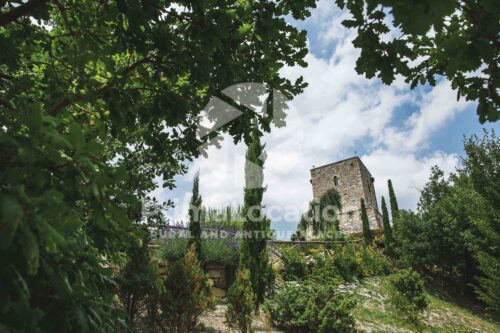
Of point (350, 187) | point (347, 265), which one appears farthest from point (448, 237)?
point (350, 187)

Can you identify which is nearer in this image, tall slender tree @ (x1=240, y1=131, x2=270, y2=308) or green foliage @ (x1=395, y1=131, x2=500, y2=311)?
tall slender tree @ (x1=240, y1=131, x2=270, y2=308)

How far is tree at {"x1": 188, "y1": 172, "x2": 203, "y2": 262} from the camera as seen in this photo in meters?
11.2

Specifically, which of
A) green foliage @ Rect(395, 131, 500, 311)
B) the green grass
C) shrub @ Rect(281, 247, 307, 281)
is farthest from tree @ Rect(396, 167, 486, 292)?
shrub @ Rect(281, 247, 307, 281)

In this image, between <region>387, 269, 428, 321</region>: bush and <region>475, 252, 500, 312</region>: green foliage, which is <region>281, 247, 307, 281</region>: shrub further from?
<region>475, 252, 500, 312</region>: green foliage

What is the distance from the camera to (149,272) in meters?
A: 6.86

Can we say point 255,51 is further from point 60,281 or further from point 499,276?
point 499,276

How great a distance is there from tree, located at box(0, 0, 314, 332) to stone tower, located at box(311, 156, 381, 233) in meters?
31.5

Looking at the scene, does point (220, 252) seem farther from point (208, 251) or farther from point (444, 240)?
point (444, 240)

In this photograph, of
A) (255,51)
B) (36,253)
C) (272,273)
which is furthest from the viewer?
(272,273)

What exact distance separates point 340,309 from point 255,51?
6974mm

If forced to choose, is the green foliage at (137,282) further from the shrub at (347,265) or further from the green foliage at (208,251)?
the shrub at (347,265)

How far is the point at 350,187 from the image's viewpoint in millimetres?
34188

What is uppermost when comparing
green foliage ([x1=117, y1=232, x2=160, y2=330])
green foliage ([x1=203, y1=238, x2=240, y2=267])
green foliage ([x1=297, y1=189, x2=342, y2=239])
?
green foliage ([x1=297, y1=189, x2=342, y2=239])

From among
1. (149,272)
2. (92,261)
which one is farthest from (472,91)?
(149,272)
